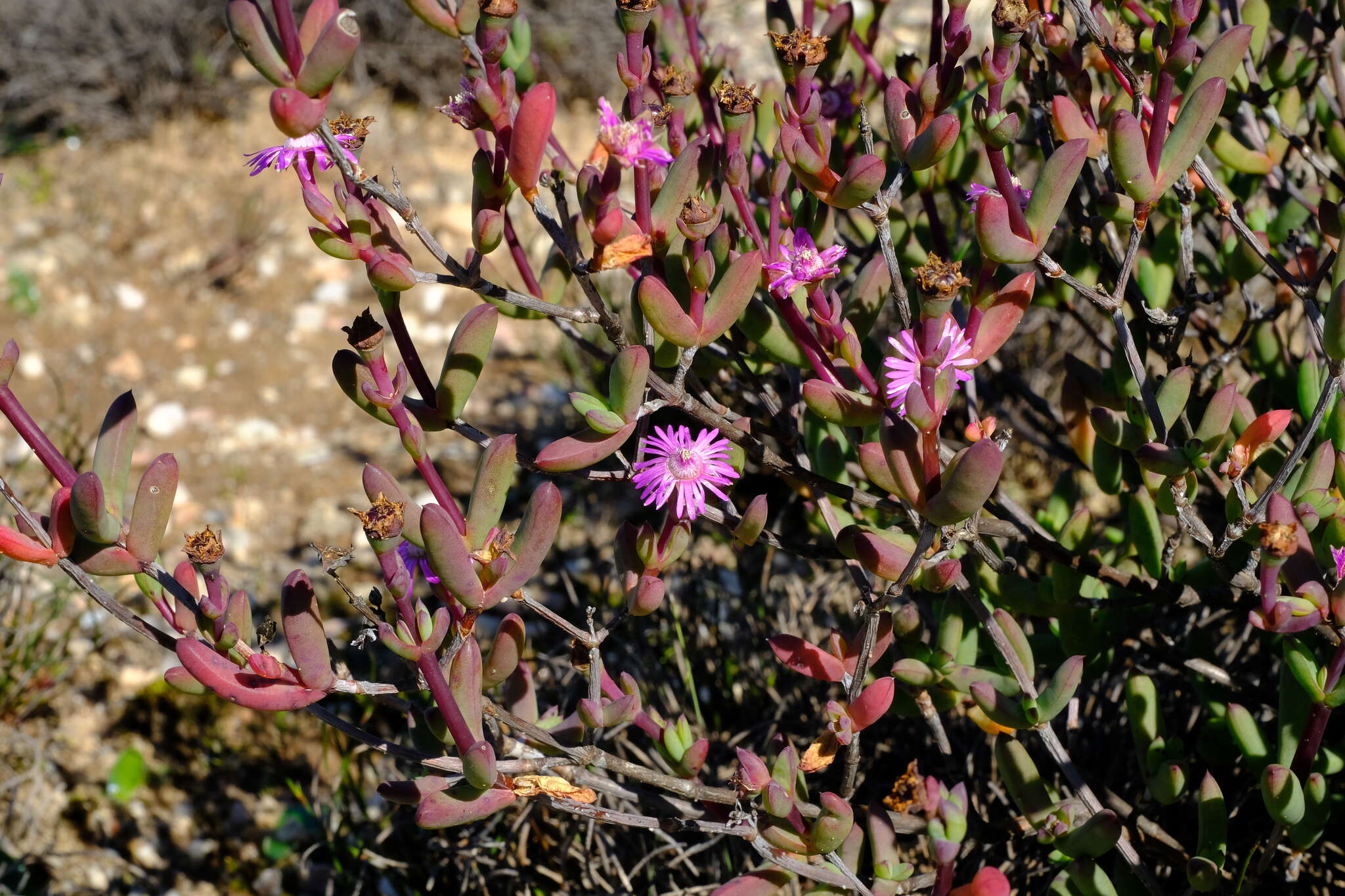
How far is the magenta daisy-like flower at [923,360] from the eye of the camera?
0.89 m

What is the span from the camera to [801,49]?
0.92 metres

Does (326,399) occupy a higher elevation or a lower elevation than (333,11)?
lower

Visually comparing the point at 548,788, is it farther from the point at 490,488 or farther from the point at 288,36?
the point at 288,36

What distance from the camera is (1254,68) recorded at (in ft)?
4.47

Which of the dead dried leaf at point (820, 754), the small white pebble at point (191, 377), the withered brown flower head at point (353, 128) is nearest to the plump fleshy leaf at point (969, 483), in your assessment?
the dead dried leaf at point (820, 754)

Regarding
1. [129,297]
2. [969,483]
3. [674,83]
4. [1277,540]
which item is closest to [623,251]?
[674,83]

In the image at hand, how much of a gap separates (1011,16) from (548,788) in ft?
2.45

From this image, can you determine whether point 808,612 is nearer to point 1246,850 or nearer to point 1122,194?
point 1246,850

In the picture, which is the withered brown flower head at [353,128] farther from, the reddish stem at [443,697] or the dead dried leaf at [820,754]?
the dead dried leaf at [820,754]

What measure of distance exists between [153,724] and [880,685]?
1.59 meters

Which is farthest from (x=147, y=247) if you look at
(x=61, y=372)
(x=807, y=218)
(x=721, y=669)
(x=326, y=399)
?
(x=807, y=218)

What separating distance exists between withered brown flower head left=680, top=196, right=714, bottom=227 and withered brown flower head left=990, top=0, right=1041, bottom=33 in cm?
27

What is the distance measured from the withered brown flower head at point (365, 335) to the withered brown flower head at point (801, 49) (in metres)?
0.41

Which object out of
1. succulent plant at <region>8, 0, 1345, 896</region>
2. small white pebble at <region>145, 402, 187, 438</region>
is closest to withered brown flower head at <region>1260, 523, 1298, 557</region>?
succulent plant at <region>8, 0, 1345, 896</region>
